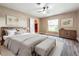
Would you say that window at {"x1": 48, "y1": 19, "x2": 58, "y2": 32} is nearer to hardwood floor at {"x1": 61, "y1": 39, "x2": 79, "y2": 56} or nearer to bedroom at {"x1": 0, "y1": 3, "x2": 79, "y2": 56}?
bedroom at {"x1": 0, "y1": 3, "x2": 79, "y2": 56}

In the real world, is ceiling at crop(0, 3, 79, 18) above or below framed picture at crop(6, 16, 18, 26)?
above

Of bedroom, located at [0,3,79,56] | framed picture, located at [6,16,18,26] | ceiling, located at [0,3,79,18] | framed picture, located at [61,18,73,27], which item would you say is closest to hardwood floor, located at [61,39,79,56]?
bedroom, located at [0,3,79,56]

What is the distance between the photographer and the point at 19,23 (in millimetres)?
1464

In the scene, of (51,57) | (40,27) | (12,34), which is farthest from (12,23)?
(51,57)

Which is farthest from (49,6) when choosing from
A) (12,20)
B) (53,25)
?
(12,20)

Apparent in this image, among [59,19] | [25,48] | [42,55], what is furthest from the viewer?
[59,19]

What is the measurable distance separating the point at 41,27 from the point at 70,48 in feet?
2.45

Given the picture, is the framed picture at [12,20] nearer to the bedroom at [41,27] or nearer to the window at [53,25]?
the bedroom at [41,27]

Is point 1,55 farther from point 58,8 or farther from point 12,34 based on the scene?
point 58,8

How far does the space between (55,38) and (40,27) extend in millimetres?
408

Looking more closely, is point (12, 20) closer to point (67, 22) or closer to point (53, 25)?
point (53, 25)

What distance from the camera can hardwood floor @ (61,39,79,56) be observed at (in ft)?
3.65

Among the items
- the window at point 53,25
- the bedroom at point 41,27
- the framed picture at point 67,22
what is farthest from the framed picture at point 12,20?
the framed picture at point 67,22

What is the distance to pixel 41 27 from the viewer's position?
1329mm
